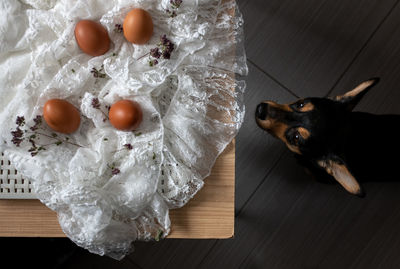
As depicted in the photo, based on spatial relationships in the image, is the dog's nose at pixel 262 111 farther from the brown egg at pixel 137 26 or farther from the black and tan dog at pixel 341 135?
the brown egg at pixel 137 26

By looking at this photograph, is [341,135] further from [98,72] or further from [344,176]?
[98,72]

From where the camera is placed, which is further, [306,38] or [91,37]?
[306,38]

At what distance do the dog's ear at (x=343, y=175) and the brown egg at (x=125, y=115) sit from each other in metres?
0.44

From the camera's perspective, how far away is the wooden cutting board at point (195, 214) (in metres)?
0.74

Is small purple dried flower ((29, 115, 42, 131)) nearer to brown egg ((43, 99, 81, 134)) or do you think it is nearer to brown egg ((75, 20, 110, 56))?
brown egg ((43, 99, 81, 134))

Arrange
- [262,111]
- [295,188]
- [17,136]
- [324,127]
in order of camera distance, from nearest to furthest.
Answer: [17,136], [324,127], [262,111], [295,188]

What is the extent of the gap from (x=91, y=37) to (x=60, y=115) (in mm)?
168

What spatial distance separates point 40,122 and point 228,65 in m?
0.41

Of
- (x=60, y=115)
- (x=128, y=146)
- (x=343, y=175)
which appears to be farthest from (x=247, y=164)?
(x=60, y=115)

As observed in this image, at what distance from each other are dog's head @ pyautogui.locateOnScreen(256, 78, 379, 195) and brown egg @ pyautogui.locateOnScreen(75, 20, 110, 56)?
17.8 inches

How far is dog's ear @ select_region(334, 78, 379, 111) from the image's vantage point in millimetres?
742

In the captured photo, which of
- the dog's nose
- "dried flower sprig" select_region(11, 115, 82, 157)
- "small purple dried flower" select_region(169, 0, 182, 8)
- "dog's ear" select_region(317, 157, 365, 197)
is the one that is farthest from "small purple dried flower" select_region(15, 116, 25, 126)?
"dog's ear" select_region(317, 157, 365, 197)

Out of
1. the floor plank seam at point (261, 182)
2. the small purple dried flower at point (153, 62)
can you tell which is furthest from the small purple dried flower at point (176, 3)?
the floor plank seam at point (261, 182)

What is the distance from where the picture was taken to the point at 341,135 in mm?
809
